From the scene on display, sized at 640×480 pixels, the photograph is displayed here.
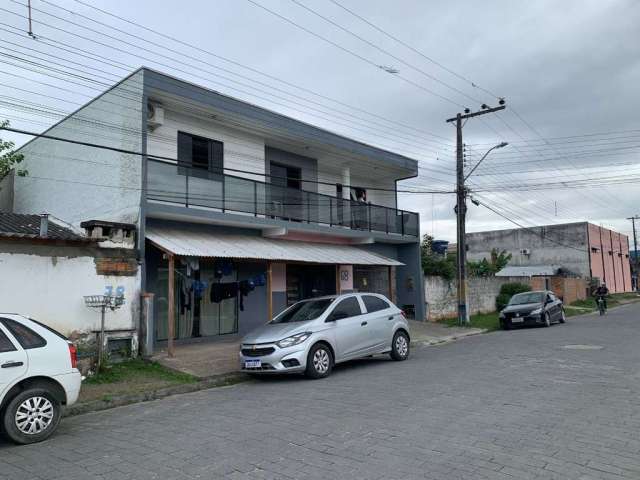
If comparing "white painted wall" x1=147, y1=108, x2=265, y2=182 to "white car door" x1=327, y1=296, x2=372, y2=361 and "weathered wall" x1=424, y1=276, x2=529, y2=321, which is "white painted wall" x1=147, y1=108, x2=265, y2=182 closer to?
"white car door" x1=327, y1=296, x2=372, y2=361

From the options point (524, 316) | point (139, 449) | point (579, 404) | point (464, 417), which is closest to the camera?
point (139, 449)

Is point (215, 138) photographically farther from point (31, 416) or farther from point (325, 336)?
point (31, 416)

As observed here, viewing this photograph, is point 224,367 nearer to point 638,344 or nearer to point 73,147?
point 73,147

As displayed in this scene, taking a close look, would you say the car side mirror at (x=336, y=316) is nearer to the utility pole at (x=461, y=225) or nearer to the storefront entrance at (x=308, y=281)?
the storefront entrance at (x=308, y=281)

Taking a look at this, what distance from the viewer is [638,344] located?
13406 mm

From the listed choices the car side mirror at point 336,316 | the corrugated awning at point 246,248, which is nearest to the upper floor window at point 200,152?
the corrugated awning at point 246,248

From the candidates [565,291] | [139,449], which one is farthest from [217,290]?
[565,291]

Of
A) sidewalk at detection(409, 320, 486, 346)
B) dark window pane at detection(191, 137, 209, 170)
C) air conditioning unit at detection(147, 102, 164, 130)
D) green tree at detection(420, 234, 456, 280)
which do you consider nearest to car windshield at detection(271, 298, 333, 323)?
sidewalk at detection(409, 320, 486, 346)

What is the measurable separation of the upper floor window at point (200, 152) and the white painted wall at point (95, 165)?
1.86m

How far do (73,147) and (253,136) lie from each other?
5.26 meters

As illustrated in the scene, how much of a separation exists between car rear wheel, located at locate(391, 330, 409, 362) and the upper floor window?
6859 mm

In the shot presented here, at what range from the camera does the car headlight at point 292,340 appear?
9.68 metres

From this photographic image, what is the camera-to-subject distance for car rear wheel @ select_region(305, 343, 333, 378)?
975 cm

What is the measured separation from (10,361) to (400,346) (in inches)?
317
